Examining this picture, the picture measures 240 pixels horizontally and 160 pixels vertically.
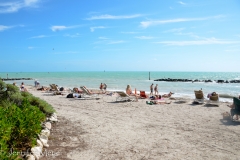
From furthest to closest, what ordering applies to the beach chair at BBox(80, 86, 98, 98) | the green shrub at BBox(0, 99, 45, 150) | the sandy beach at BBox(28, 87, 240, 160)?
1. the beach chair at BBox(80, 86, 98, 98)
2. the sandy beach at BBox(28, 87, 240, 160)
3. the green shrub at BBox(0, 99, 45, 150)

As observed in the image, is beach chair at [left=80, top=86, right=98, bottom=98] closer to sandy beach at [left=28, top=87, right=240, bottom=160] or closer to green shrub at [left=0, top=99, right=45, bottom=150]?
sandy beach at [left=28, top=87, right=240, bottom=160]

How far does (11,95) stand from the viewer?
712 centimetres

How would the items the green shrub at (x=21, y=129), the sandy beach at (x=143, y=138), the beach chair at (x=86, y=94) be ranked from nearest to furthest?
the green shrub at (x=21, y=129), the sandy beach at (x=143, y=138), the beach chair at (x=86, y=94)

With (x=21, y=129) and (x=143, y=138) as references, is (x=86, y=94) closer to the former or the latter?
(x=143, y=138)

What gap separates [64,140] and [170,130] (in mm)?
3295

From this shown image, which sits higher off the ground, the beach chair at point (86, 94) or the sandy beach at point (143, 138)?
the beach chair at point (86, 94)

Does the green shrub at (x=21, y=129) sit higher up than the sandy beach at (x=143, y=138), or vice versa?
the green shrub at (x=21, y=129)

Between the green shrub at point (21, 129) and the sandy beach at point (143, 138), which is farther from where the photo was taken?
the sandy beach at point (143, 138)

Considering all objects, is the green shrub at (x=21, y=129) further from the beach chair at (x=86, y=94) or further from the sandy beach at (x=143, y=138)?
the beach chair at (x=86, y=94)


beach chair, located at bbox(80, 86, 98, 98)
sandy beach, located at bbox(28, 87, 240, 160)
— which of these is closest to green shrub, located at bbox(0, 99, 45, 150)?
sandy beach, located at bbox(28, 87, 240, 160)

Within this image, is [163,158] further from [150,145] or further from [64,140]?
[64,140]

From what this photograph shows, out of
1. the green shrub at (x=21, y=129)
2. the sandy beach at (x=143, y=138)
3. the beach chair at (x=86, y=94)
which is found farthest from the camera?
the beach chair at (x=86, y=94)

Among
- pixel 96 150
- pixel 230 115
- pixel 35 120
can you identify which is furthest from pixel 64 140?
pixel 230 115

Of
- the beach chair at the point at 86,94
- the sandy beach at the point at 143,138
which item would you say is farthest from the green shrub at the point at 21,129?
the beach chair at the point at 86,94
